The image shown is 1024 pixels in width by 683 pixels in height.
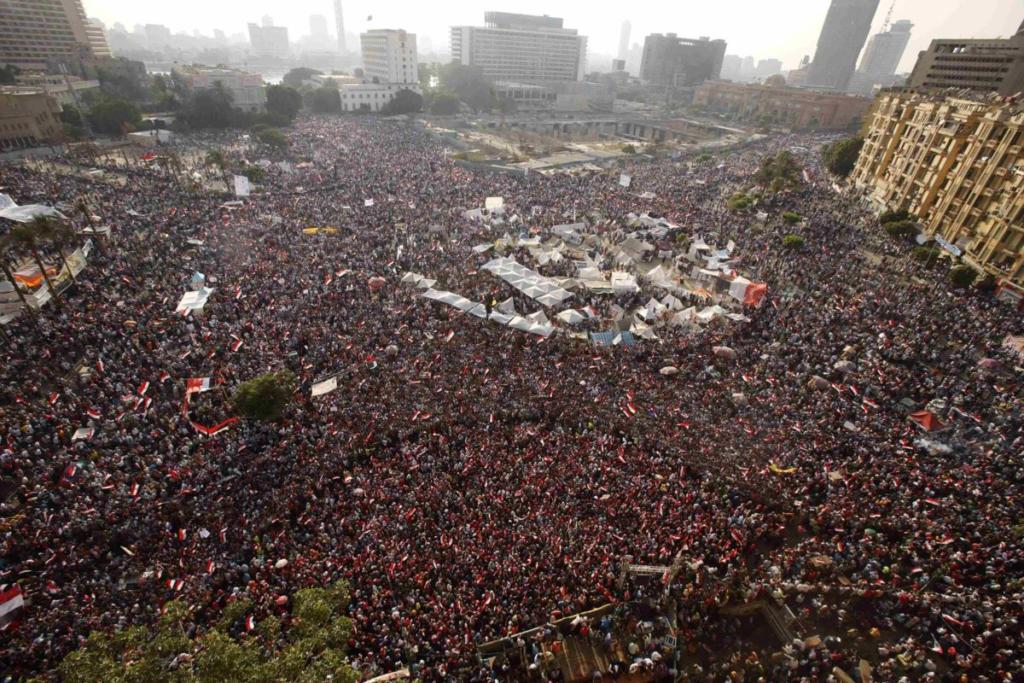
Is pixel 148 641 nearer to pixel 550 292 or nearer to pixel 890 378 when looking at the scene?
pixel 550 292

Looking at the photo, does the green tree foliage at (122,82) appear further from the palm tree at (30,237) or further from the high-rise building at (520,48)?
the high-rise building at (520,48)

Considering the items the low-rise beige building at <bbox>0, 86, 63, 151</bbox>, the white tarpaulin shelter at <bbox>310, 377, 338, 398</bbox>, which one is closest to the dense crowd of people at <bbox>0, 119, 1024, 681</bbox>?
the white tarpaulin shelter at <bbox>310, 377, 338, 398</bbox>

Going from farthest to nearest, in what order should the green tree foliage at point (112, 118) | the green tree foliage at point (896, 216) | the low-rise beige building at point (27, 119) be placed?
the green tree foliage at point (112, 118)
the low-rise beige building at point (27, 119)
the green tree foliage at point (896, 216)

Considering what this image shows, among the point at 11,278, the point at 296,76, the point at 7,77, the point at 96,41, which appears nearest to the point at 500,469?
the point at 11,278

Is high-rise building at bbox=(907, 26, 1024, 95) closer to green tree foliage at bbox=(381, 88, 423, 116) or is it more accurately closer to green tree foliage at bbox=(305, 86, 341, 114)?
green tree foliage at bbox=(381, 88, 423, 116)

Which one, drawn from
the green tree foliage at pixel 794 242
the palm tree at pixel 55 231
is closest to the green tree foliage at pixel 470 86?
the green tree foliage at pixel 794 242

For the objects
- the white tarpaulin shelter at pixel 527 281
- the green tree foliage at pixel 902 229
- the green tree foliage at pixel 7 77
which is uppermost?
the green tree foliage at pixel 7 77

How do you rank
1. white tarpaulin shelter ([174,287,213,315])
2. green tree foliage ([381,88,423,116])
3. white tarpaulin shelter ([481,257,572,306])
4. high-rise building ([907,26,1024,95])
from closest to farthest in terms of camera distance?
white tarpaulin shelter ([174,287,213,315]) → white tarpaulin shelter ([481,257,572,306]) → high-rise building ([907,26,1024,95]) → green tree foliage ([381,88,423,116])

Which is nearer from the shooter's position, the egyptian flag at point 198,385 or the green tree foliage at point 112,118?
the egyptian flag at point 198,385
